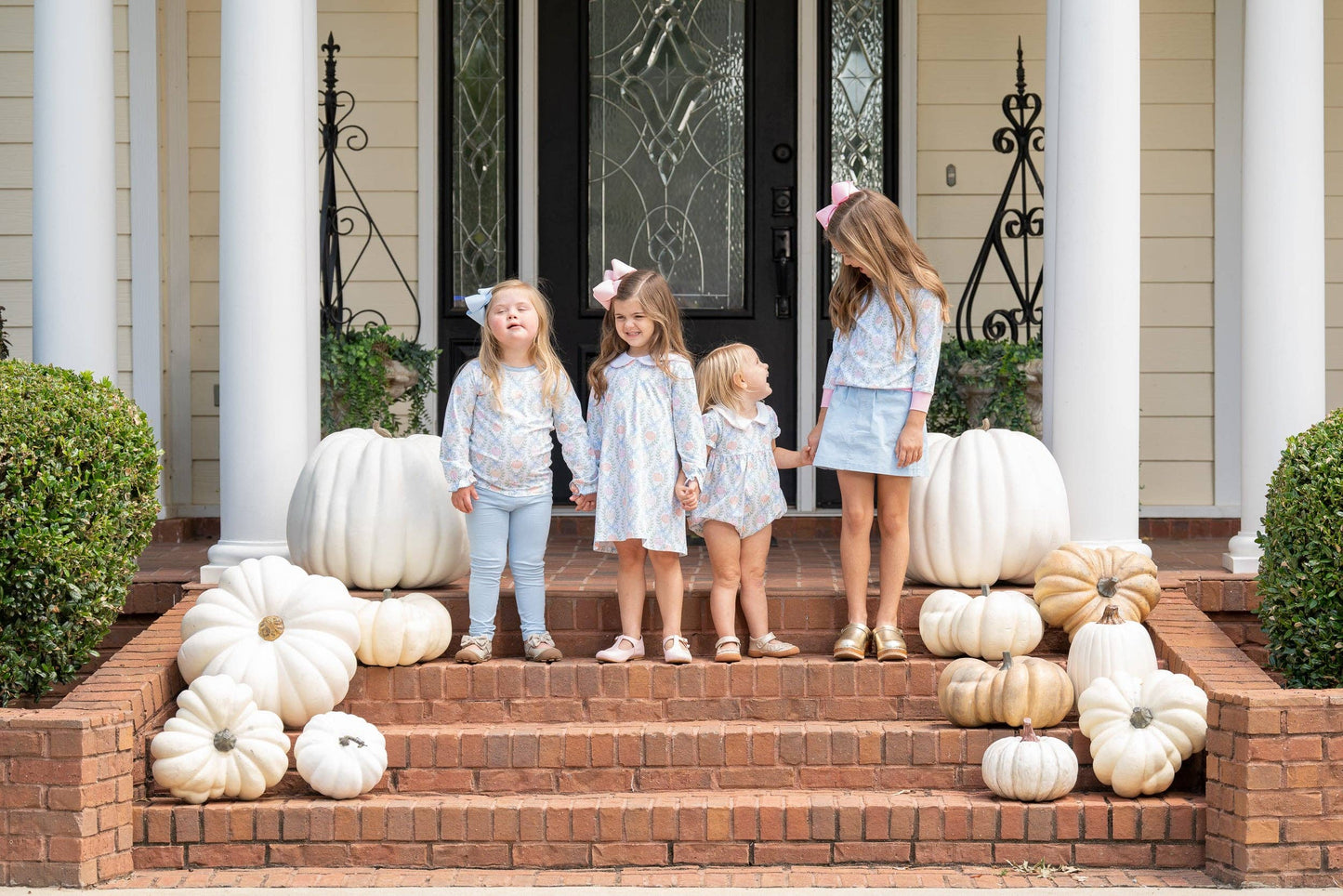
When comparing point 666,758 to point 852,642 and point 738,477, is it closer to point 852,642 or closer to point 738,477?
point 852,642

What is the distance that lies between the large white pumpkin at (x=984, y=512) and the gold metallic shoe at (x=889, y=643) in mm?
436

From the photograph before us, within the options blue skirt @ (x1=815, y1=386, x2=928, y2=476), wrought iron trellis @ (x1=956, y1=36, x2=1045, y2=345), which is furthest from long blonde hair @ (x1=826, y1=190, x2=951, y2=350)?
wrought iron trellis @ (x1=956, y1=36, x2=1045, y2=345)

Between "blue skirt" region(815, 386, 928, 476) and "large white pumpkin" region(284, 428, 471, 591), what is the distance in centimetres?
137

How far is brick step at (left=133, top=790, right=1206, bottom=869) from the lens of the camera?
442cm

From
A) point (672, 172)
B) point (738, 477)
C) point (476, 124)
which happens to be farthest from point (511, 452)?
point (476, 124)

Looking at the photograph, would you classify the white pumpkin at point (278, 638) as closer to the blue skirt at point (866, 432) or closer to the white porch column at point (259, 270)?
the white porch column at point (259, 270)

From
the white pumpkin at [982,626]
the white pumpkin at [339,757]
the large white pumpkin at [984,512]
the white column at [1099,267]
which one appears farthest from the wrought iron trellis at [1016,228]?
the white pumpkin at [339,757]

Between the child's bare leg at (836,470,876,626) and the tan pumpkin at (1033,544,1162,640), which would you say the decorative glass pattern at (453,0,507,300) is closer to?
the child's bare leg at (836,470,876,626)

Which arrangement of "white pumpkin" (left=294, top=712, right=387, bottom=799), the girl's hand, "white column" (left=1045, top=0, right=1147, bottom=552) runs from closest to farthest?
1. "white pumpkin" (left=294, top=712, right=387, bottom=799)
2. the girl's hand
3. "white column" (left=1045, top=0, right=1147, bottom=552)

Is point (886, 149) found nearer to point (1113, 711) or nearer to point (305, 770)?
point (1113, 711)

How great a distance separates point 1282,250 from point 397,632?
366 centimetres

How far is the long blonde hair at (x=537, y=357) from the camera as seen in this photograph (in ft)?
16.9

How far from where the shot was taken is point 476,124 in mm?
8023

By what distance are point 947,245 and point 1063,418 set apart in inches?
92.9
